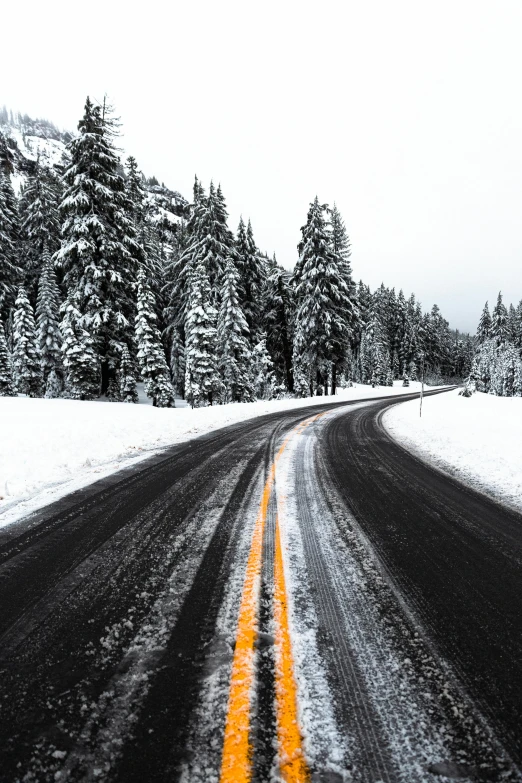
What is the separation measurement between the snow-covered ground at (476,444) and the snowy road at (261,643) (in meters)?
1.56

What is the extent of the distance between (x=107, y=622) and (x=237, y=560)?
123cm

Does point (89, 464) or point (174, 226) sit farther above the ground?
point (174, 226)

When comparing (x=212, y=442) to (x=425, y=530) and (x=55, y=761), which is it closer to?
(x=425, y=530)

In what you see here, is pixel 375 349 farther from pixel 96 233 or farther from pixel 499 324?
pixel 96 233

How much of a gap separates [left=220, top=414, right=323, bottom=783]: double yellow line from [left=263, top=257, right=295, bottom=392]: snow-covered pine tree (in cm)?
3251

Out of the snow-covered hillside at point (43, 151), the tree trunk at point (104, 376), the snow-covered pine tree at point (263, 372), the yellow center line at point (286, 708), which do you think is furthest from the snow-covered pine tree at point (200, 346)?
the snow-covered hillside at point (43, 151)

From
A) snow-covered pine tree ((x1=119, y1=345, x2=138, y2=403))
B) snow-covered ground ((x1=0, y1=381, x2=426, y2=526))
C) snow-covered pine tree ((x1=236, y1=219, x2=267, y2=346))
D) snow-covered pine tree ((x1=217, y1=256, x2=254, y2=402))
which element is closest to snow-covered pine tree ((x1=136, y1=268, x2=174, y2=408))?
snow-covered pine tree ((x1=119, y1=345, x2=138, y2=403))

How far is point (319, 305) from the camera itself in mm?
30234

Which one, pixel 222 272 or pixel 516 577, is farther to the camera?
pixel 222 272

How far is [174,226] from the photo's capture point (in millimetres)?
106875

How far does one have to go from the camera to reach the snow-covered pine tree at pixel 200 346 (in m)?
27.7

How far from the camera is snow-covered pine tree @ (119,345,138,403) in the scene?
26.7 meters

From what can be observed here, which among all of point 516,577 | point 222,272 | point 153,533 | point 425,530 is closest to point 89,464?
point 153,533

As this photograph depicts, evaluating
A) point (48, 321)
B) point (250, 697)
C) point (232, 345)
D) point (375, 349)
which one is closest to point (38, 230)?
point (48, 321)
